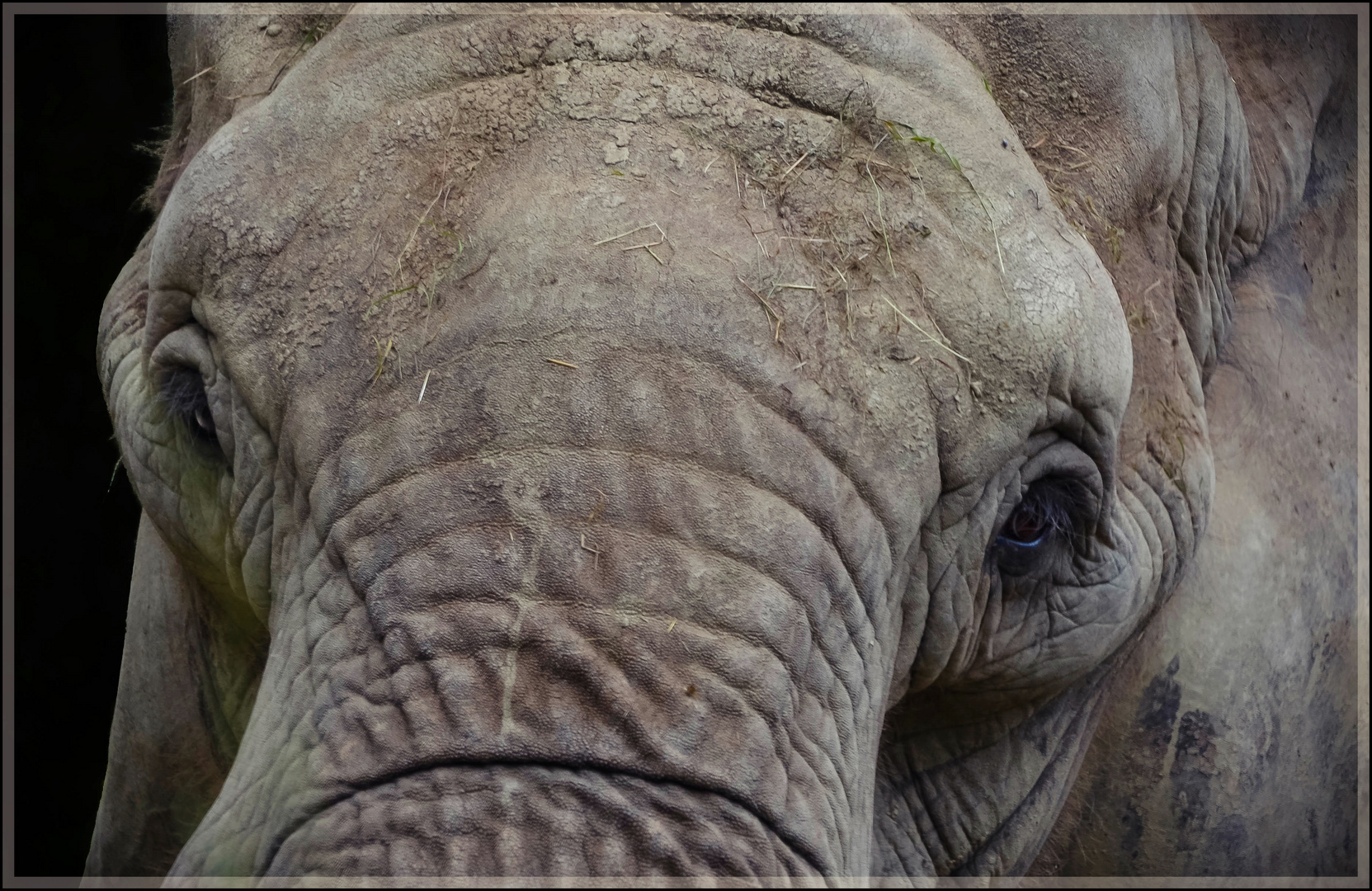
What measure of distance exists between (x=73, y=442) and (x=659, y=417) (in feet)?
13.2

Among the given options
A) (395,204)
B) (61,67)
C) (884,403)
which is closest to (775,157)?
(884,403)

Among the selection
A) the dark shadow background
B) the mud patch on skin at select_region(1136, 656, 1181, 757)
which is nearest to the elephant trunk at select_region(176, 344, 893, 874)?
the mud patch on skin at select_region(1136, 656, 1181, 757)

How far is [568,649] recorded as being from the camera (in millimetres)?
1578

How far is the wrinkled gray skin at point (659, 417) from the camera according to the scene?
1.60 metres

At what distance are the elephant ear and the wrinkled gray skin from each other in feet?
0.03

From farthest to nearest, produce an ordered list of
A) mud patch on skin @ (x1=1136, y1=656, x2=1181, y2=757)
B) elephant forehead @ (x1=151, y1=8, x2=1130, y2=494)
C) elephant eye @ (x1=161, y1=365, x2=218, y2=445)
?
mud patch on skin @ (x1=1136, y1=656, x2=1181, y2=757) < elephant eye @ (x1=161, y1=365, x2=218, y2=445) < elephant forehead @ (x1=151, y1=8, x2=1130, y2=494)

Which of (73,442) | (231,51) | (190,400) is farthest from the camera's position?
(73,442)

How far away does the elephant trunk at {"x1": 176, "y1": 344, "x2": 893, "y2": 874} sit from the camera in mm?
1549

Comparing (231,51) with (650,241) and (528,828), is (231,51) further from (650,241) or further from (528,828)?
(528,828)

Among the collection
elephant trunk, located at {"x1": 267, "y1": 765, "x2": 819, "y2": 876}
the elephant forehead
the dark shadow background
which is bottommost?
the dark shadow background

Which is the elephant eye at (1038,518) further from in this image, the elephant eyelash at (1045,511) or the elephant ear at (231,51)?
the elephant ear at (231,51)

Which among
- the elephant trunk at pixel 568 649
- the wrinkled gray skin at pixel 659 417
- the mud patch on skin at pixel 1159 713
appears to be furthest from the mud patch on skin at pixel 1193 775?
the elephant trunk at pixel 568 649

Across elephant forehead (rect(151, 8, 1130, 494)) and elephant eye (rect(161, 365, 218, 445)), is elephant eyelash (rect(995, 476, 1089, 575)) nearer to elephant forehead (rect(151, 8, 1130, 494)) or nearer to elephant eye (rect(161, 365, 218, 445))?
elephant forehead (rect(151, 8, 1130, 494))

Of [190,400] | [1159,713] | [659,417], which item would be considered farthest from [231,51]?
[1159,713]
